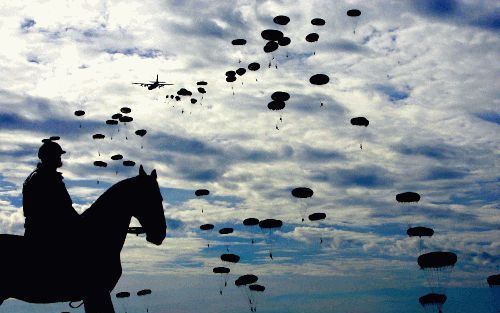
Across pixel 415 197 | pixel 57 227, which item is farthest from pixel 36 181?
pixel 415 197

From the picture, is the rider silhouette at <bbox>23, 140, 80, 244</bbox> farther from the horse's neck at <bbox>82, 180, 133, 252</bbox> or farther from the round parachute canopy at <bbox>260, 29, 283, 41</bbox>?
the round parachute canopy at <bbox>260, 29, 283, 41</bbox>

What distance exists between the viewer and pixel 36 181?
12312 mm

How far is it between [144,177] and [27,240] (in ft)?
10.3

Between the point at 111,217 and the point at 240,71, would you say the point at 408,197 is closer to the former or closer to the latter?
the point at 240,71

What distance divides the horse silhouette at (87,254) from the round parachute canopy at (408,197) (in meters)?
38.3

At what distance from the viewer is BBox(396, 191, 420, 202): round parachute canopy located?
4800cm

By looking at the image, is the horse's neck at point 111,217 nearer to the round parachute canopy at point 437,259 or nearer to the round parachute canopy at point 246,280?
the round parachute canopy at point 437,259

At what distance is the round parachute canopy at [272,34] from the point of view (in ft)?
140

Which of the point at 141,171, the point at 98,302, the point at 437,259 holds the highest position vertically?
the point at 437,259

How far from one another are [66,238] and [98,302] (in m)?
1.73

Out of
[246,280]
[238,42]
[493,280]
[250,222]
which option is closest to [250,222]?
[250,222]

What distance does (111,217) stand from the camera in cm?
1259

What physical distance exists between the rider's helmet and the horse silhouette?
60.4 inches

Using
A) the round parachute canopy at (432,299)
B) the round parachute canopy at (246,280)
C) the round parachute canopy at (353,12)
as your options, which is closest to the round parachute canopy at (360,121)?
the round parachute canopy at (353,12)
